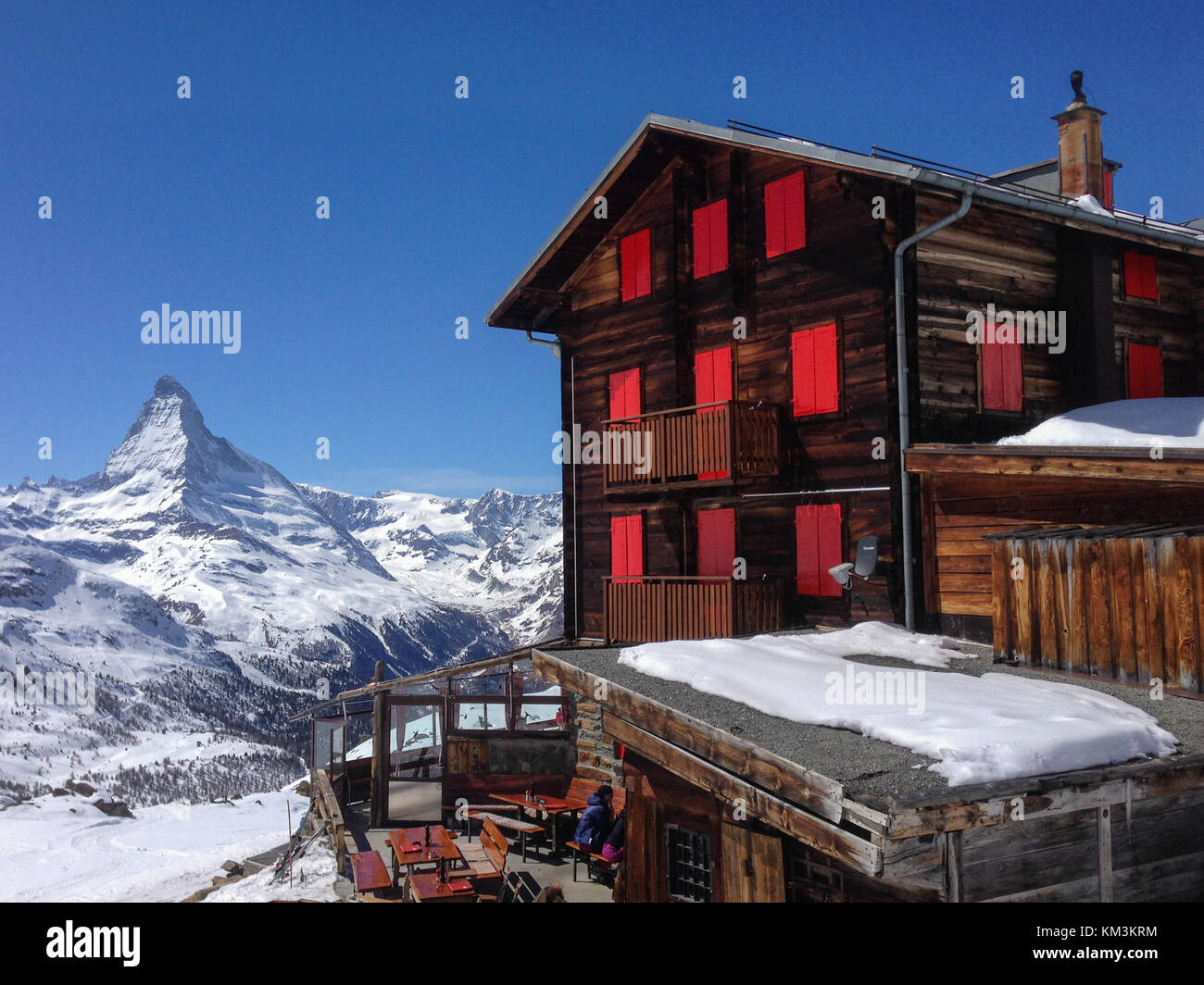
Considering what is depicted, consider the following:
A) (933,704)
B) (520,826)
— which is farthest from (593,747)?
(933,704)

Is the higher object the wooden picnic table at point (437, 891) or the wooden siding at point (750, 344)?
the wooden siding at point (750, 344)

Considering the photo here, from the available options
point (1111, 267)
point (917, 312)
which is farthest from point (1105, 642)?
point (1111, 267)

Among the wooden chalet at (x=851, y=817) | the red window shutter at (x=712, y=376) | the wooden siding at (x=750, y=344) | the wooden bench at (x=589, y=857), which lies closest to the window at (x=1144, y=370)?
the wooden siding at (x=750, y=344)

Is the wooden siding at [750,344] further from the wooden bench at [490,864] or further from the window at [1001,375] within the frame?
the wooden bench at [490,864]

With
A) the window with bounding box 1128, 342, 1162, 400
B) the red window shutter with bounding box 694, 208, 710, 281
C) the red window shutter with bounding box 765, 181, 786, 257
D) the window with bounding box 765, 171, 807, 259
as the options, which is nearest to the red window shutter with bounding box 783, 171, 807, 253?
the window with bounding box 765, 171, 807, 259

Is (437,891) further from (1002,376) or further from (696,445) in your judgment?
(1002,376)

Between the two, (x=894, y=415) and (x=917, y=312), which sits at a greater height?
(x=917, y=312)
